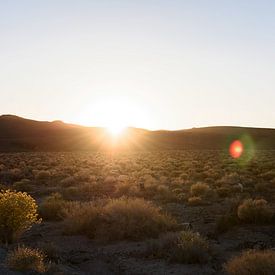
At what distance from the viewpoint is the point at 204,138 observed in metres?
172

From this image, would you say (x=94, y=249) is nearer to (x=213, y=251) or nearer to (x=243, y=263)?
(x=213, y=251)

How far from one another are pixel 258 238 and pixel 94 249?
4998mm

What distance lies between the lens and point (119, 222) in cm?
1653

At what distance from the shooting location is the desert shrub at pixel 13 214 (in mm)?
14695

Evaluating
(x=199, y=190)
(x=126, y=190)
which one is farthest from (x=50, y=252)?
(x=126, y=190)

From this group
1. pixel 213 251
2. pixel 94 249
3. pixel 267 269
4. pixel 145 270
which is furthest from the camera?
pixel 94 249

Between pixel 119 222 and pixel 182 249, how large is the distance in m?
3.62

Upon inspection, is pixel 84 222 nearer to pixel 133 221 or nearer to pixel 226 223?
pixel 133 221

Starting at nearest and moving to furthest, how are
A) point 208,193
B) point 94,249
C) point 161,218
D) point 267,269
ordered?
point 267,269
point 94,249
point 161,218
point 208,193

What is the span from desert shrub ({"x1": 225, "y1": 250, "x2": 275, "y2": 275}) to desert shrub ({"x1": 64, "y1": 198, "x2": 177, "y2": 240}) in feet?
16.3

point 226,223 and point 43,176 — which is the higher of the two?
point 226,223

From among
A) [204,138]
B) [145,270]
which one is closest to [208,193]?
[145,270]

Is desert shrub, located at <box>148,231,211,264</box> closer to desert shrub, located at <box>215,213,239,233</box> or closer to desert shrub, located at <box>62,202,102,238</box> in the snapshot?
desert shrub, located at <box>62,202,102,238</box>

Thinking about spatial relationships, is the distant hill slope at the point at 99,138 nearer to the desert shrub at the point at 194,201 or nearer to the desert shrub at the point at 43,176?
the desert shrub at the point at 43,176
